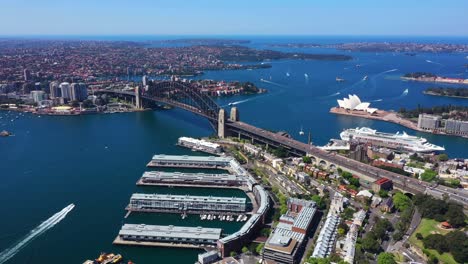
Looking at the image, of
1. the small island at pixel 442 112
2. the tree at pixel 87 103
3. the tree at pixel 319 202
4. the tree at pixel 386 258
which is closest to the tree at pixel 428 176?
the tree at pixel 319 202

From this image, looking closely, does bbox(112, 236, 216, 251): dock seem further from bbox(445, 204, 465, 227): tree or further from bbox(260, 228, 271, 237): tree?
bbox(445, 204, 465, 227): tree

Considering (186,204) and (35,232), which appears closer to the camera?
(35,232)

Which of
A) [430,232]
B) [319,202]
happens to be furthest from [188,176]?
[430,232]

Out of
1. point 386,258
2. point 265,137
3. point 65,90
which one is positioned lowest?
point 386,258

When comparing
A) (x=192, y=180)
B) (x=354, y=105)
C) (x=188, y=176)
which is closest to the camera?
(x=192, y=180)

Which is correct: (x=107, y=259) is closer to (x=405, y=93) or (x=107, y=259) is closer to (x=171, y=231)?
A: (x=171, y=231)

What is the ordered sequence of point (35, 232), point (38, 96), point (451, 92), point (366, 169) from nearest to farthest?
1. point (35, 232)
2. point (366, 169)
3. point (38, 96)
4. point (451, 92)

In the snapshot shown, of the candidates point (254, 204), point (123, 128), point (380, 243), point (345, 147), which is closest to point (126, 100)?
point (123, 128)
